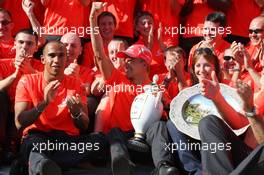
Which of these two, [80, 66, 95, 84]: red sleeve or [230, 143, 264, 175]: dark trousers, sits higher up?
[80, 66, 95, 84]: red sleeve

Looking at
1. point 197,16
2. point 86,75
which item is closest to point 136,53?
point 86,75

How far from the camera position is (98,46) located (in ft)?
17.9

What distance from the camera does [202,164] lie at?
14.5 ft

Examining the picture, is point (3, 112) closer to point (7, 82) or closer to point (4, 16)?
A: point (7, 82)

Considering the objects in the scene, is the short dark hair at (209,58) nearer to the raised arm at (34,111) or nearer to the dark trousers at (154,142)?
the dark trousers at (154,142)

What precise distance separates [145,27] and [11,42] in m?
1.33

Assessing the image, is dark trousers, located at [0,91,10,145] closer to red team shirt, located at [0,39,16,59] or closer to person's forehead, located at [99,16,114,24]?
red team shirt, located at [0,39,16,59]

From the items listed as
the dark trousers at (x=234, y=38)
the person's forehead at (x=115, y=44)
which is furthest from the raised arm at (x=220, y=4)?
the person's forehead at (x=115, y=44)

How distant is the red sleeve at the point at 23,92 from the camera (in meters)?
5.04

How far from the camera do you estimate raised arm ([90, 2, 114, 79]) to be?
5.39 m

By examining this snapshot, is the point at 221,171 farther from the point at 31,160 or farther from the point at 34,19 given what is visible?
the point at 34,19

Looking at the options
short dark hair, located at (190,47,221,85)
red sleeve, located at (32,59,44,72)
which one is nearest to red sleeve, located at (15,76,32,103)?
red sleeve, located at (32,59,44,72)

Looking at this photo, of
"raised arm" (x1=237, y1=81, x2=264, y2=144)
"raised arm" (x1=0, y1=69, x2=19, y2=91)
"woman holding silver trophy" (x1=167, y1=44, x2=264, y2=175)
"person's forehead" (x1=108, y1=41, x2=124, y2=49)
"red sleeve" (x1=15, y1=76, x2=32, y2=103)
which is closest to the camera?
"raised arm" (x1=237, y1=81, x2=264, y2=144)

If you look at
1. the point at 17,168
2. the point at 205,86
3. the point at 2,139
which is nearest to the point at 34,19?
the point at 2,139
